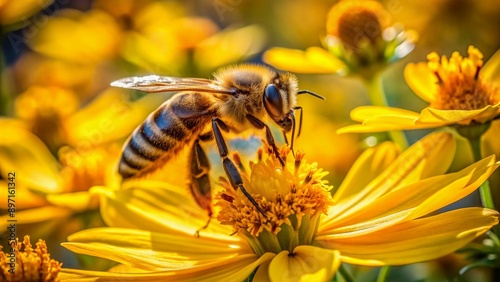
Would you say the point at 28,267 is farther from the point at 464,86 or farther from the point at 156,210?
the point at 464,86

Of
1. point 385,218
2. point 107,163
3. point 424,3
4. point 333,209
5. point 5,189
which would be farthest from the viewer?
point 424,3

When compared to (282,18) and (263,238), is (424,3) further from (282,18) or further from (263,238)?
(263,238)

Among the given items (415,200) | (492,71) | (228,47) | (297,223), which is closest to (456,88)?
(492,71)

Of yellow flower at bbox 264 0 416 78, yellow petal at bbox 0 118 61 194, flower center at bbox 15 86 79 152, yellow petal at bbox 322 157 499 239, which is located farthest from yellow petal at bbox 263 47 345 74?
flower center at bbox 15 86 79 152

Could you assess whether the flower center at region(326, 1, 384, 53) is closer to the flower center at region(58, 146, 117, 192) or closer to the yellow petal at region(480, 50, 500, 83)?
the yellow petal at region(480, 50, 500, 83)

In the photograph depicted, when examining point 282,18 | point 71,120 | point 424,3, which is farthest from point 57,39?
point 424,3

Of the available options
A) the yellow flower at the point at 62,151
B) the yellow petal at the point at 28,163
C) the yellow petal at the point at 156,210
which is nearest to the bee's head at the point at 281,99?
the yellow petal at the point at 156,210
